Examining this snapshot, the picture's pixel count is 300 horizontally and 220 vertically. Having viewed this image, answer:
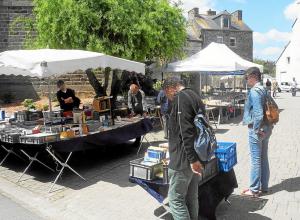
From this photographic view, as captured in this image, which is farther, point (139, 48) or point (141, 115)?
point (139, 48)

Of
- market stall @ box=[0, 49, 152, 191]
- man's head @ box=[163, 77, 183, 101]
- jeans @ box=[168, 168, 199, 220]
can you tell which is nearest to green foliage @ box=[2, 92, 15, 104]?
market stall @ box=[0, 49, 152, 191]

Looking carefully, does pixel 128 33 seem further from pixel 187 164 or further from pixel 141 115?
pixel 187 164

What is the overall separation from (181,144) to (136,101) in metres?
6.23

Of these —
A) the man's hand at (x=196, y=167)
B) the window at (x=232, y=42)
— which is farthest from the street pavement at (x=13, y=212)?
the window at (x=232, y=42)

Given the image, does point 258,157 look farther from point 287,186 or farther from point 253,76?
point 253,76

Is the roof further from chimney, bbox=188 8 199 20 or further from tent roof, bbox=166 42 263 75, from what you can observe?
tent roof, bbox=166 42 263 75

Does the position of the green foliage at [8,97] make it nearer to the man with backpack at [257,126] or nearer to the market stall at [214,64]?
the market stall at [214,64]

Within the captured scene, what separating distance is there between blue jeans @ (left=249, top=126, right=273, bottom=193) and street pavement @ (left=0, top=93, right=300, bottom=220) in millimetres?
252

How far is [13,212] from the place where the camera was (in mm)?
A: 5840

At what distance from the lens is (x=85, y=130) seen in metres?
7.67

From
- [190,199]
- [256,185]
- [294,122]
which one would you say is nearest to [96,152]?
[256,185]

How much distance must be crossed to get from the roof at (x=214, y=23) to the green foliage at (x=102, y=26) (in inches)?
1407

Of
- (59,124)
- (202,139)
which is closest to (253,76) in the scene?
(202,139)

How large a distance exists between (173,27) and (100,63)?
6.16 meters
